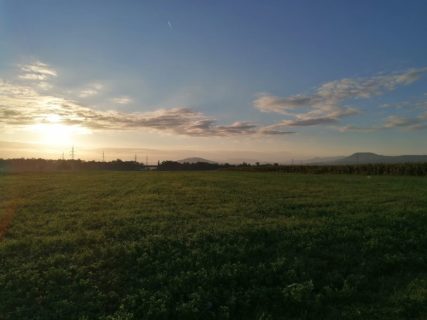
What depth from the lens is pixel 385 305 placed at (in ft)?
28.1

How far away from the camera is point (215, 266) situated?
1038 cm

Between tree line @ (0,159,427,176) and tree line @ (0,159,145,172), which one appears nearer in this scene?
tree line @ (0,159,427,176)

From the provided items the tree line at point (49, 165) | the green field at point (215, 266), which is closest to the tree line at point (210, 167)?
the tree line at point (49, 165)

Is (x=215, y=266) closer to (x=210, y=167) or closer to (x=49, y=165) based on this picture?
(x=49, y=165)

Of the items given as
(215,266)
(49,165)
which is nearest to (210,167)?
(49,165)

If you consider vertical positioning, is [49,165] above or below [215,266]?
above

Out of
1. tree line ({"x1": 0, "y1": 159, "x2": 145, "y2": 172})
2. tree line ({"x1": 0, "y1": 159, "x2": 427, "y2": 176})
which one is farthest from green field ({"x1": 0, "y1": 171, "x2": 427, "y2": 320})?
tree line ({"x1": 0, "y1": 159, "x2": 145, "y2": 172})

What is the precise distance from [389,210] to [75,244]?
47.2 feet

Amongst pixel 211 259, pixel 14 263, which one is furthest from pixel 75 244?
pixel 211 259

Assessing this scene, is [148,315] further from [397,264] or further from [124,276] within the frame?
[397,264]

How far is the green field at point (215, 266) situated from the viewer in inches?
327

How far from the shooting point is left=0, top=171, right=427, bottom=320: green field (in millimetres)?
8305

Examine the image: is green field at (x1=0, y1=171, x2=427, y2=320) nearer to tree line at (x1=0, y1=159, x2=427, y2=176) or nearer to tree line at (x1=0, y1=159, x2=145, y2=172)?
tree line at (x1=0, y1=159, x2=427, y2=176)

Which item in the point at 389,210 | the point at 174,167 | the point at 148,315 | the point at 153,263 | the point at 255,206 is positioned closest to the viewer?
the point at 148,315
